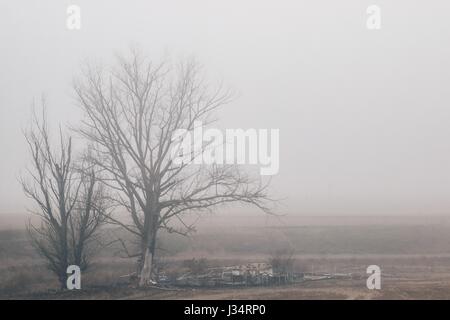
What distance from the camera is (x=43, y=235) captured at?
11.4m

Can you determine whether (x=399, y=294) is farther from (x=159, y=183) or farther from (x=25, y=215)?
(x=25, y=215)

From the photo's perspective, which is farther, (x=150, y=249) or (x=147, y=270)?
(x=150, y=249)

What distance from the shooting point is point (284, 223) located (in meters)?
11.2

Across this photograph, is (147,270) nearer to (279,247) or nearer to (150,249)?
(150,249)

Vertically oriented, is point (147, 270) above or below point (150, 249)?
below

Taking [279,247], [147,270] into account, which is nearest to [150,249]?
[147,270]

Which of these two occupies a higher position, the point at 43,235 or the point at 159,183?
the point at 159,183

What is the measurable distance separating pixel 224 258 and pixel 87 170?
3173 mm
